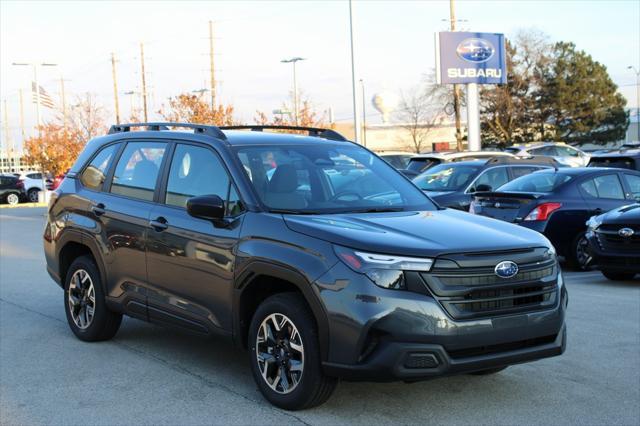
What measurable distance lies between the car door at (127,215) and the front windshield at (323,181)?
1045 mm

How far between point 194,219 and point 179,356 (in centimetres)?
142

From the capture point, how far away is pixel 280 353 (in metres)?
5.12

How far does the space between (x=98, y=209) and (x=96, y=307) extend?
84cm

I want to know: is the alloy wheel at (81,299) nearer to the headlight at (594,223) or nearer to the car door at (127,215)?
the car door at (127,215)

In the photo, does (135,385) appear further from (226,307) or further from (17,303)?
(17,303)

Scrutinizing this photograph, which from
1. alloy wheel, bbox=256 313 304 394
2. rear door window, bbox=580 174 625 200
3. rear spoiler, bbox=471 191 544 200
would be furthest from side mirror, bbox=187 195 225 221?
rear door window, bbox=580 174 625 200

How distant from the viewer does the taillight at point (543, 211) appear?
11828 mm

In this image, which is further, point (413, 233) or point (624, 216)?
point (624, 216)

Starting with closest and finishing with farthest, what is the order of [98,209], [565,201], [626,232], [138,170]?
[138,170] < [98,209] < [626,232] < [565,201]

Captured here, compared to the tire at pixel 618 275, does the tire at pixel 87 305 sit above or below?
above

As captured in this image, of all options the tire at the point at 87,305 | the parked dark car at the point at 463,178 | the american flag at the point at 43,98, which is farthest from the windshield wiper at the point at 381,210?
the american flag at the point at 43,98

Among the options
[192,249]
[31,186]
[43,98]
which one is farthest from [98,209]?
[43,98]

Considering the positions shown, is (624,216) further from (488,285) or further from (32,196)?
(32,196)

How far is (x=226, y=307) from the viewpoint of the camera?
18.0 ft
